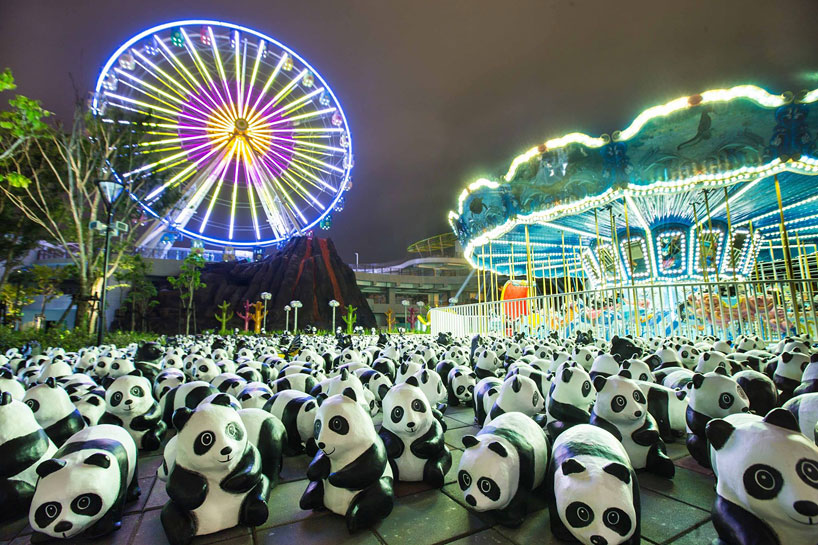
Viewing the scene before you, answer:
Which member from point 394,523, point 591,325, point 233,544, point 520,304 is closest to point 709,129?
point 591,325

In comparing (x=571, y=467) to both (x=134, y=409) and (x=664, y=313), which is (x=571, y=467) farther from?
(x=664, y=313)

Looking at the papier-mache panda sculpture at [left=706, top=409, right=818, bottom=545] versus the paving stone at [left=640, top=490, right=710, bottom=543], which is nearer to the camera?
the papier-mache panda sculpture at [left=706, top=409, right=818, bottom=545]

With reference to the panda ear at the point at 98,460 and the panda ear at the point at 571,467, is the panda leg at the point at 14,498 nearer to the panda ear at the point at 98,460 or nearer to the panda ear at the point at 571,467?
the panda ear at the point at 98,460

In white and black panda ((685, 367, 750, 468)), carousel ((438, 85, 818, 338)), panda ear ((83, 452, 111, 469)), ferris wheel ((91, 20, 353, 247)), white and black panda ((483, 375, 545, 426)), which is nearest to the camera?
panda ear ((83, 452, 111, 469))

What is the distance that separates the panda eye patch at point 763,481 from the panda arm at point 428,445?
152 cm

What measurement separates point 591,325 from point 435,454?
8.84m

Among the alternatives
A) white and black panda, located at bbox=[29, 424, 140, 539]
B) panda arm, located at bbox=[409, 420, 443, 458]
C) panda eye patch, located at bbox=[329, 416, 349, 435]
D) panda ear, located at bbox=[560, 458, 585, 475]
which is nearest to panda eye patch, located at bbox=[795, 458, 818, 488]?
panda ear, located at bbox=[560, 458, 585, 475]

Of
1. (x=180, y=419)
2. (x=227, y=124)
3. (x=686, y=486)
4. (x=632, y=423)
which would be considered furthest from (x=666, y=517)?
(x=227, y=124)

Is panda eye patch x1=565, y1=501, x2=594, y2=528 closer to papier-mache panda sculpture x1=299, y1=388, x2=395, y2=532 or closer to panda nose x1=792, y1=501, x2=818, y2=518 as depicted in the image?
panda nose x1=792, y1=501, x2=818, y2=518

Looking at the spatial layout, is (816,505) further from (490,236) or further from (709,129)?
(490,236)

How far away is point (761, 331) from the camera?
8.04m

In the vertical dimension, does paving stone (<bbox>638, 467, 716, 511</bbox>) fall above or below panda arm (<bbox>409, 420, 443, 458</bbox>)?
below

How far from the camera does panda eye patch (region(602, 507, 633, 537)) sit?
1554 mm

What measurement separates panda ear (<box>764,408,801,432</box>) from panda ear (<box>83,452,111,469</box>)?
2.96m
